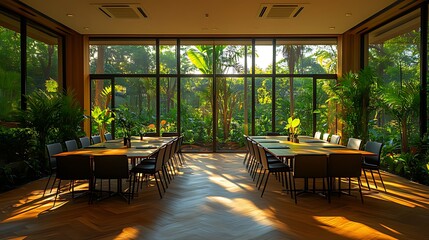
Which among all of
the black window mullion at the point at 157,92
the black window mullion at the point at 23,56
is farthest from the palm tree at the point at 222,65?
the black window mullion at the point at 23,56

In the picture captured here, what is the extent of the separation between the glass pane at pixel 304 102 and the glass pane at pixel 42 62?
7.04 meters

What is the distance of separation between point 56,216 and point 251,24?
21.5 feet

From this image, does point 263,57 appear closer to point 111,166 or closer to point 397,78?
point 397,78

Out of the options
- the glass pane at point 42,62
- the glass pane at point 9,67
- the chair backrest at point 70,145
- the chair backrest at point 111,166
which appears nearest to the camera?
the chair backrest at point 111,166

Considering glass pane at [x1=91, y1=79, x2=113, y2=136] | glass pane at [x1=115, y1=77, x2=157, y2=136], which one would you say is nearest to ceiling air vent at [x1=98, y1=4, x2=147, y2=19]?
glass pane at [x1=115, y1=77, x2=157, y2=136]

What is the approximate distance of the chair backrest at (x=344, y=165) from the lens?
4988mm

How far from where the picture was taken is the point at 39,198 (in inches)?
220

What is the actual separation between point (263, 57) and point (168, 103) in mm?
3335

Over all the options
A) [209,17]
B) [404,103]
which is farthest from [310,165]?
[209,17]

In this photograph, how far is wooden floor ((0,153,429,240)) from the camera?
3.86 m

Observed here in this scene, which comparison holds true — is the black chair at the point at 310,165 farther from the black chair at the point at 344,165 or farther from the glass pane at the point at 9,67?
the glass pane at the point at 9,67

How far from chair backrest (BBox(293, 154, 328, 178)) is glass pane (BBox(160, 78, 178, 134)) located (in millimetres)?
6649

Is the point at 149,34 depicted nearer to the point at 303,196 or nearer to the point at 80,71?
the point at 80,71

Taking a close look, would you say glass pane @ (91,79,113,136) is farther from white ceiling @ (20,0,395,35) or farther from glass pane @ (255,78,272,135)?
glass pane @ (255,78,272,135)
